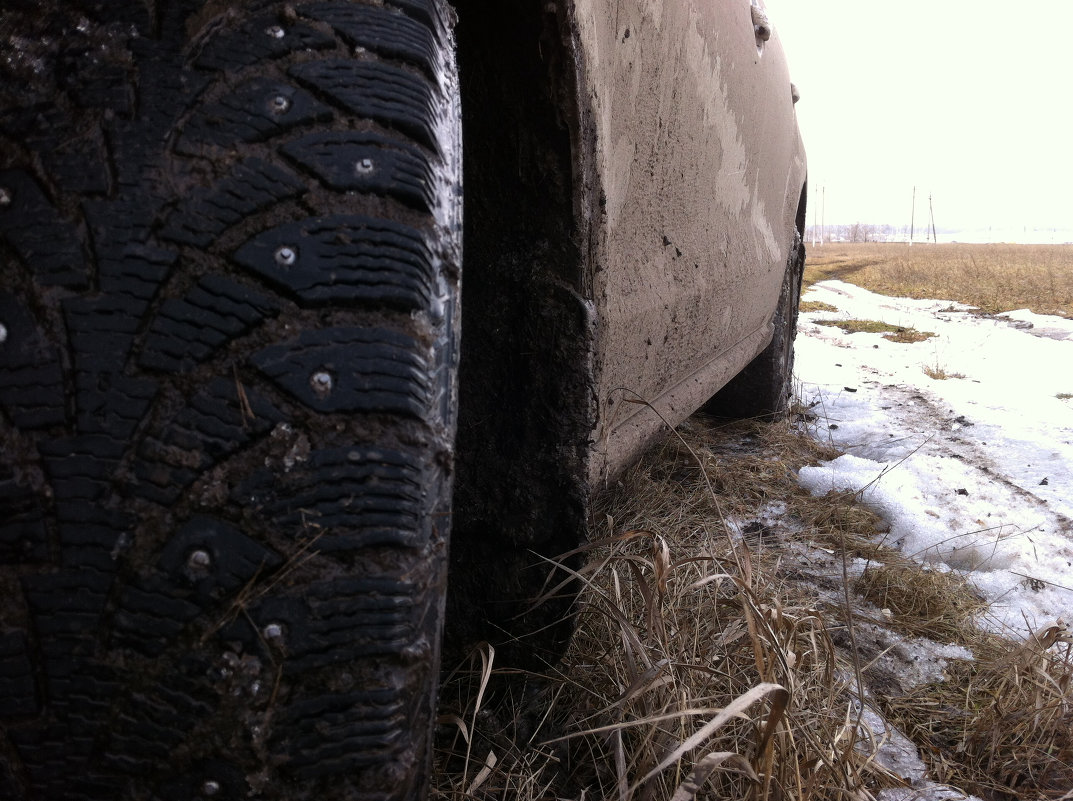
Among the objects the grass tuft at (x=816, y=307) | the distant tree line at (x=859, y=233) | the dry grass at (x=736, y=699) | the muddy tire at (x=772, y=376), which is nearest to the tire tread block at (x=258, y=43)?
the dry grass at (x=736, y=699)

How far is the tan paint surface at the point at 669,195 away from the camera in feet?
3.62

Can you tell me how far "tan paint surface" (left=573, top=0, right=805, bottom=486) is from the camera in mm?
1102

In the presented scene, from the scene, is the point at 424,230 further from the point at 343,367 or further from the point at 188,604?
the point at 188,604

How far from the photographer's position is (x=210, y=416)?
60 centimetres

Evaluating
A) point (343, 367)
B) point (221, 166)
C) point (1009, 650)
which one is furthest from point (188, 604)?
point (1009, 650)

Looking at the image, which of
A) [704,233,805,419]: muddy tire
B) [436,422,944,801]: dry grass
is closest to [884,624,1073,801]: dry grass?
[436,422,944,801]: dry grass

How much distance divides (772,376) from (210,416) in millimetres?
3078

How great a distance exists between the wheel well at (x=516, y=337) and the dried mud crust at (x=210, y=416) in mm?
375

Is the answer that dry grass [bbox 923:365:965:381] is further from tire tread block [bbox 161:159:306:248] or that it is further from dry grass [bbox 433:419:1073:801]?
tire tread block [bbox 161:159:306:248]

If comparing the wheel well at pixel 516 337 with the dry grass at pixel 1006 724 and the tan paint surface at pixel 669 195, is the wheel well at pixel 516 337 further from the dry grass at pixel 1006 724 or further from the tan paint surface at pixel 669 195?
the dry grass at pixel 1006 724

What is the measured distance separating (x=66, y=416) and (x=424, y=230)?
0.32m

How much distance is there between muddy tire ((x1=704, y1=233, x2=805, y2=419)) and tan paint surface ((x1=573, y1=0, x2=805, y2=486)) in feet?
3.43

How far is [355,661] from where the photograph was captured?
2.00ft

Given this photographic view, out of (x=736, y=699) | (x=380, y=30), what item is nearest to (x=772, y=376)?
(x=736, y=699)
